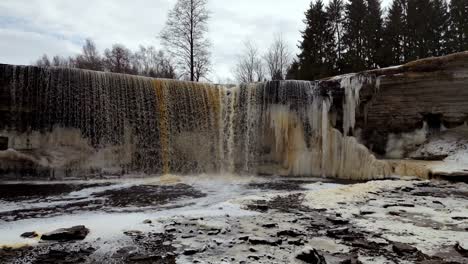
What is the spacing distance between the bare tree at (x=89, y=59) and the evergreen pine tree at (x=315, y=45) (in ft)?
73.8

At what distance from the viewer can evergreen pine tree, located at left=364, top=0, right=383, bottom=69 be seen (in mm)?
28156

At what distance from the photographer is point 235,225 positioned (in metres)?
6.45

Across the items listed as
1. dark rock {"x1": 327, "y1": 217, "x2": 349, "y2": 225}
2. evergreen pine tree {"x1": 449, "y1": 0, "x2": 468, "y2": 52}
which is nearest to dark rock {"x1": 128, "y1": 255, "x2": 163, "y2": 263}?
dark rock {"x1": 327, "y1": 217, "x2": 349, "y2": 225}

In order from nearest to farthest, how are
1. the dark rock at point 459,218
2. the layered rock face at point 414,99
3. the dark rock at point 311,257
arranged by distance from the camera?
the dark rock at point 311,257, the dark rock at point 459,218, the layered rock face at point 414,99

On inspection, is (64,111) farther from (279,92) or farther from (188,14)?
(188,14)

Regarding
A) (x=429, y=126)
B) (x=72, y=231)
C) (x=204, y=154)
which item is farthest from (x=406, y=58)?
(x=72, y=231)

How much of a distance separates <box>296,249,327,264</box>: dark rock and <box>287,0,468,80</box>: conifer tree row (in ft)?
82.8

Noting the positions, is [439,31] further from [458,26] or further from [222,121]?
[222,121]

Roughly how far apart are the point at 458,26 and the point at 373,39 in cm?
624

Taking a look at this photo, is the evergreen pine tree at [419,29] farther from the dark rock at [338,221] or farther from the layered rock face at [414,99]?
the dark rock at [338,221]

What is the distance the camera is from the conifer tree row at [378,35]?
27766mm

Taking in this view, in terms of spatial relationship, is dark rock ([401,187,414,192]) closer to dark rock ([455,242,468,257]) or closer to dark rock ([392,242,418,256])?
dark rock ([455,242,468,257])

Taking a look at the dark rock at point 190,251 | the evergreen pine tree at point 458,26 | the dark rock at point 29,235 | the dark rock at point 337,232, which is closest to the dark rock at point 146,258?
the dark rock at point 190,251

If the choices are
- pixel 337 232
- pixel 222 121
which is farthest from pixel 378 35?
pixel 337 232
